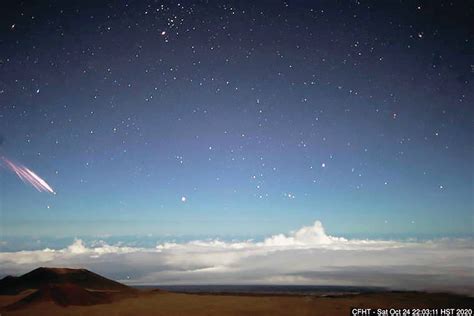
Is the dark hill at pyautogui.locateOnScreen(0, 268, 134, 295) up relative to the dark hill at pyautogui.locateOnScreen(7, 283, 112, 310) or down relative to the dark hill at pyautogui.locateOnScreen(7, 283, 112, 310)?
down

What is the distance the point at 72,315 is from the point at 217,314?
8.10 metres

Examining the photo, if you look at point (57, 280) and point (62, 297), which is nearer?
point (62, 297)

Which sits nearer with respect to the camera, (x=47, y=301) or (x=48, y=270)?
(x=47, y=301)

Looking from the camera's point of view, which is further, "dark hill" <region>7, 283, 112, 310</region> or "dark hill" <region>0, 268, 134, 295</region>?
"dark hill" <region>0, 268, 134, 295</region>

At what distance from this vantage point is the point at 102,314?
76.1 feet

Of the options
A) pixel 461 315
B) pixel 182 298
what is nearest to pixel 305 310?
pixel 461 315

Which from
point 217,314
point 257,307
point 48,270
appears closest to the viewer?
point 217,314

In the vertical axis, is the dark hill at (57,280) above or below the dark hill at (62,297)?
below

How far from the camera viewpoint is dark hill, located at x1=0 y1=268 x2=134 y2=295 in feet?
128

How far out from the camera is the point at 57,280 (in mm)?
41125

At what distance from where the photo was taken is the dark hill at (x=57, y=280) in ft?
128

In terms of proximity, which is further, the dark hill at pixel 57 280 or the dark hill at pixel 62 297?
the dark hill at pixel 57 280

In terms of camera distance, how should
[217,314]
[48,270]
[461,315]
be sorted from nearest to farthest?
[461,315]
[217,314]
[48,270]

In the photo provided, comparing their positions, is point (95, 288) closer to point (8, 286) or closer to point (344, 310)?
point (8, 286)
